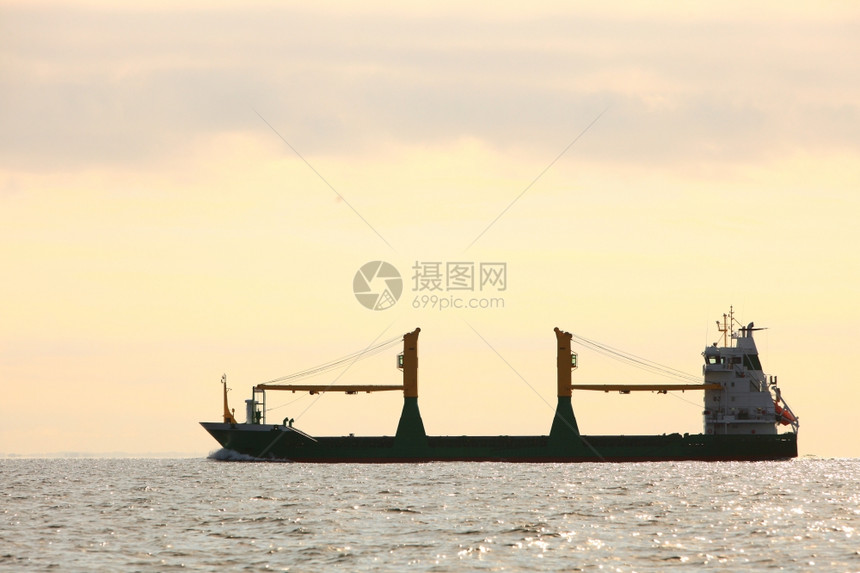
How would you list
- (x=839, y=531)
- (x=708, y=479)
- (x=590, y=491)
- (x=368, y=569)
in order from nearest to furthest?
(x=368, y=569) < (x=839, y=531) < (x=590, y=491) < (x=708, y=479)

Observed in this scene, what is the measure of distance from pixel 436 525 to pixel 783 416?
A: 5846cm

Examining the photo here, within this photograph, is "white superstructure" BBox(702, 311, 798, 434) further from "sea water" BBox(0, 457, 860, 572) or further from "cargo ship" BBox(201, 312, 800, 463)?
"sea water" BBox(0, 457, 860, 572)

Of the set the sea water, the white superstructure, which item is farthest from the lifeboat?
the sea water

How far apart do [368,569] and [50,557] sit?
882cm

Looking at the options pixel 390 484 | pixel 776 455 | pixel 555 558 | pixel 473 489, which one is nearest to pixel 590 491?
pixel 473 489

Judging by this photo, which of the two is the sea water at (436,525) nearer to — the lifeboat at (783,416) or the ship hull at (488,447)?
the ship hull at (488,447)

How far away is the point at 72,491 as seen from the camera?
181 feet

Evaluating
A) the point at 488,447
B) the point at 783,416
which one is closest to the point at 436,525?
the point at 488,447

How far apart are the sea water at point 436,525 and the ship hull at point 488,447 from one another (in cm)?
2205

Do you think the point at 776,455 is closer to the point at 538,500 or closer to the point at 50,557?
the point at 538,500

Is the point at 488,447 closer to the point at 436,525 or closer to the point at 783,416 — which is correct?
the point at 783,416

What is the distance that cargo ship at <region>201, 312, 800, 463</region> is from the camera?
263 feet

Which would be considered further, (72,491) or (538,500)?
(72,491)

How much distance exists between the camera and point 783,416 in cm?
8556
